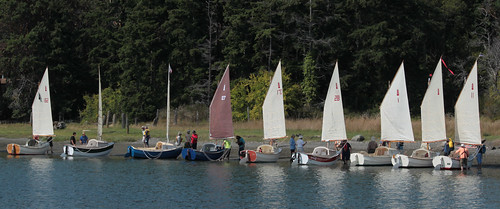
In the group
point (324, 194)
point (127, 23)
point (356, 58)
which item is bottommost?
point (324, 194)

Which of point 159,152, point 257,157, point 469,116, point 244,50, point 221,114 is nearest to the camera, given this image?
point 469,116

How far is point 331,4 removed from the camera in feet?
288

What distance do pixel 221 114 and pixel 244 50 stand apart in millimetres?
36349

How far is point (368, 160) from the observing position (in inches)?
2023

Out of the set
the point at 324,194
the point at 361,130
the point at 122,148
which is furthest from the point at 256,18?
the point at 324,194

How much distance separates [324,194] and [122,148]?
2984cm

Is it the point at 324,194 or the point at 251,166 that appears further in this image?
the point at 251,166

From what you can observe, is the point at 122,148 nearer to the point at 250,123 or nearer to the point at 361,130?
the point at 250,123

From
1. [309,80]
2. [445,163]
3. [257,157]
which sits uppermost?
[309,80]

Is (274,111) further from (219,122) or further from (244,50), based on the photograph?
(244,50)

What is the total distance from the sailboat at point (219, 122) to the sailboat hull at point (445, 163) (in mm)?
14649

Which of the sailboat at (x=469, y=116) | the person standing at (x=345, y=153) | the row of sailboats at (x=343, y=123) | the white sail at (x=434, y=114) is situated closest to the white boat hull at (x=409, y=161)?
the row of sailboats at (x=343, y=123)

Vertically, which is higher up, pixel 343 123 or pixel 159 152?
pixel 343 123

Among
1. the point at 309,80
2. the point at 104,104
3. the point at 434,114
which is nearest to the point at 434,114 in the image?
the point at 434,114
